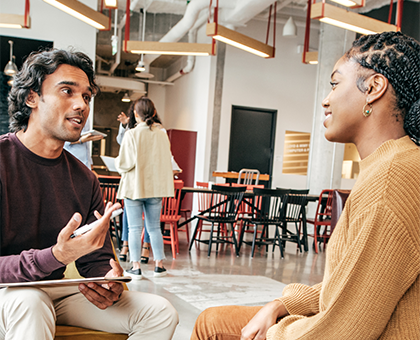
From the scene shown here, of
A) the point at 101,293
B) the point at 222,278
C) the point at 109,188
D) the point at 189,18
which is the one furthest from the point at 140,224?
the point at 189,18

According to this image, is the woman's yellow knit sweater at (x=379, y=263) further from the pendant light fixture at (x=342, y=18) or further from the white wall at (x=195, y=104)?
the white wall at (x=195, y=104)

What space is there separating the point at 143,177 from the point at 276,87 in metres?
7.37

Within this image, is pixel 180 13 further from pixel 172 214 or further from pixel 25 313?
pixel 25 313

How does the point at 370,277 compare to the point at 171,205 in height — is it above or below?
above

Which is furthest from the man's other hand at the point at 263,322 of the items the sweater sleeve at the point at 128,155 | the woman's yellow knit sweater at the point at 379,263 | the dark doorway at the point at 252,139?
the dark doorway at the point at 252,139

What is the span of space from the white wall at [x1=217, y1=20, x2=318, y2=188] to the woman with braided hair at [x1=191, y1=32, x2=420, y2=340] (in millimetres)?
9021

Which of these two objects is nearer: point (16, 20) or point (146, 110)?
point (146, 110)

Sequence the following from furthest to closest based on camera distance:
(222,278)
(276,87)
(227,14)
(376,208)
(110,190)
A: (276,87) < (227,14) < (110,190) < (222,278) < (376,208)

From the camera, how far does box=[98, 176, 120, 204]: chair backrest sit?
4.90 meters

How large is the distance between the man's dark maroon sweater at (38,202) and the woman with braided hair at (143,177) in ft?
7.12

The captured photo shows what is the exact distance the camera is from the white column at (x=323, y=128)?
790 centimetres

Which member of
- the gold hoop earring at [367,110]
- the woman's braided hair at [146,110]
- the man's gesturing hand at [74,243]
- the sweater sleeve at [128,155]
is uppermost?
the woman's braided hair at [146,110]

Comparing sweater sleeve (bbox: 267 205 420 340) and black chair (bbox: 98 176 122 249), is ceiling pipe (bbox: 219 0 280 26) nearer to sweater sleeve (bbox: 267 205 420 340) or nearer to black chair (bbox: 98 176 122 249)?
black chair (bbox: 98 176 122 249)

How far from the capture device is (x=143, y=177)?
3752mm
